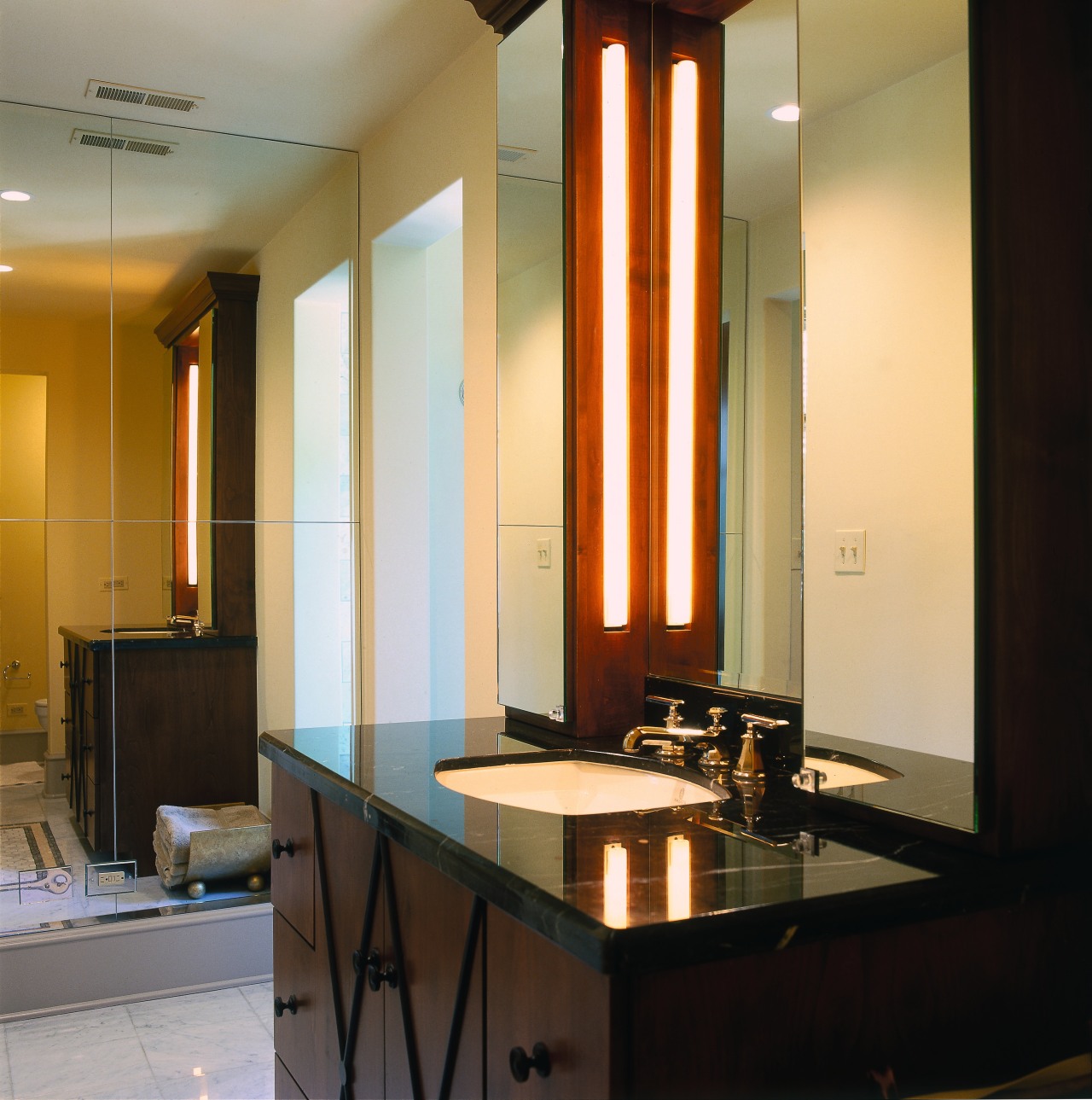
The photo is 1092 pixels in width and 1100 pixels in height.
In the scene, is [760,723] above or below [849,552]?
below

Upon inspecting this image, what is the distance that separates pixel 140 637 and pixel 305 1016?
5.61ft

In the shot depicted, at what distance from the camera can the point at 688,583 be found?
2.15m

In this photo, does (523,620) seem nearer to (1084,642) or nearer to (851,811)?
(851,811)

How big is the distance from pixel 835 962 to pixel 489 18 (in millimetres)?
2211

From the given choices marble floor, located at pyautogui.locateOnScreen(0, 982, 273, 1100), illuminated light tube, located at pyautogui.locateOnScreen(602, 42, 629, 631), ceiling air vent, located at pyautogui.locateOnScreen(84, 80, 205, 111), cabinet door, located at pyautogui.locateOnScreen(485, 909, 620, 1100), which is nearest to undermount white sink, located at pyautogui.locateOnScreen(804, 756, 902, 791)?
cabinet door, located at pyautogui.locateOnScreen(485, 909, 620, 1100)

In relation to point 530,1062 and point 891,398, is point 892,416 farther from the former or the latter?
point 530,1062

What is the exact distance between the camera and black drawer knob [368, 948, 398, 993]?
1591 mm

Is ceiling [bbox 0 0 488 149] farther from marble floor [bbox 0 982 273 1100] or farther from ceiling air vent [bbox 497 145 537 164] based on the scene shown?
marble floor [bbox 0 982 273 1100]

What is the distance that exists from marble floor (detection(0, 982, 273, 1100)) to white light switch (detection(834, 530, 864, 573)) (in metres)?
2.00

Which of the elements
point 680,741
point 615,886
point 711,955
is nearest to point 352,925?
point 680,741

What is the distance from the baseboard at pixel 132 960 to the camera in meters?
3.12

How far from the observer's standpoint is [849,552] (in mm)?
1435

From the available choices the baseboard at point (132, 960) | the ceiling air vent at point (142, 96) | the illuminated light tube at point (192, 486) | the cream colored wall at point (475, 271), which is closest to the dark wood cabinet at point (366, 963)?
the cream colored wall at point (475, 271)

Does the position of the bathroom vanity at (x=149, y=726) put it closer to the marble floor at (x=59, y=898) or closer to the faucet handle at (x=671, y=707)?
the marble floor at (x=59, y=898)
